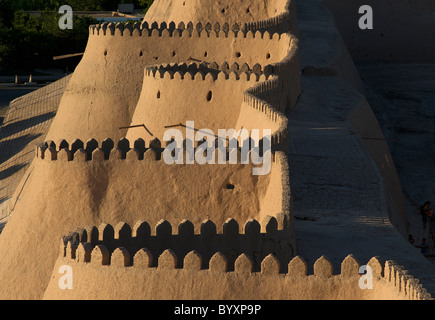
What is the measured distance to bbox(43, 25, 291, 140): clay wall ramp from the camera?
37.1 m

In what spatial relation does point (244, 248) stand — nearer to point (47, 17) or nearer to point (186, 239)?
point (186, 239)

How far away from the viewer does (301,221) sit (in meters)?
26.5

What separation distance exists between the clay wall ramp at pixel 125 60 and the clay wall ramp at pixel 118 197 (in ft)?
41.1

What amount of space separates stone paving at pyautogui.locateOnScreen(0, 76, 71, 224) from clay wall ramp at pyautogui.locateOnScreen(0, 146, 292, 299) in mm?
13920

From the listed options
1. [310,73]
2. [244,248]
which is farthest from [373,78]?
[244,248]

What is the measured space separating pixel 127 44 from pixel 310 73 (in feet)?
30.3

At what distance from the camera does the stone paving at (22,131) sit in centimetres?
4453

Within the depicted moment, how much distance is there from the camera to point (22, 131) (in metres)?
53.8

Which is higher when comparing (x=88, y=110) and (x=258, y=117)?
(x=258, y=117)

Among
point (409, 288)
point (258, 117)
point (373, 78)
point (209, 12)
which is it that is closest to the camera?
point (409, 288)
